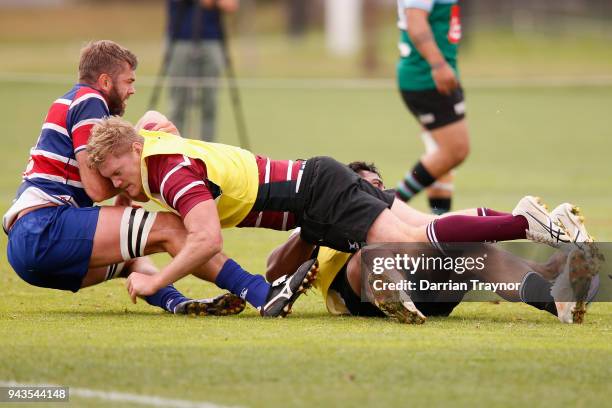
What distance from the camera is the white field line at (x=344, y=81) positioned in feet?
92.1

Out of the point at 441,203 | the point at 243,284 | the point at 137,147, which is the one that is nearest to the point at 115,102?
the point at 137,147

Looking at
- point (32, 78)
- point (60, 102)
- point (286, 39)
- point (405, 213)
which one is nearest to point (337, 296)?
point (405, 213)

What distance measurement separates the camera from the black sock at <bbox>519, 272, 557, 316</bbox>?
6707 mm

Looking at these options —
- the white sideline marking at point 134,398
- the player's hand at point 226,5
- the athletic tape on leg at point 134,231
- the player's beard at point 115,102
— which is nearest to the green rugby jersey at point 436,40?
the player's beard at point 115,102

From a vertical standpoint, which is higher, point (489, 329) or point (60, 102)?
point (60, 102)

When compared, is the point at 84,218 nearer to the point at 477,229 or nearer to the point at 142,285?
the point at 142,285

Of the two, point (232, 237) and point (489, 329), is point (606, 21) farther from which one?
point (489, 329)

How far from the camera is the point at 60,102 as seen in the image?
696 cm

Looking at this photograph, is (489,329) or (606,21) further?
(606,21)

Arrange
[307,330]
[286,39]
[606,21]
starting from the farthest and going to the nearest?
[606,21], [286,39], [307,330]

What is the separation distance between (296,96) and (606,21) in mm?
24412

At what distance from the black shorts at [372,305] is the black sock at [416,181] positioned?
3614mm

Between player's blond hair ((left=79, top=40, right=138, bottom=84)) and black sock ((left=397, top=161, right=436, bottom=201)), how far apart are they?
403 centimetres

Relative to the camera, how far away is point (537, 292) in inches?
265
